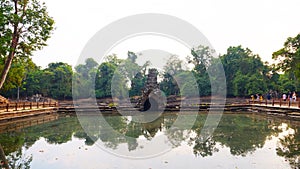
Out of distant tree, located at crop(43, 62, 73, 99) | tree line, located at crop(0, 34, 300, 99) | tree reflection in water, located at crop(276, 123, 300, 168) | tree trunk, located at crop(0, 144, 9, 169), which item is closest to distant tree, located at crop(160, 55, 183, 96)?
tree line, located at crop(0, 34, 300, 99)

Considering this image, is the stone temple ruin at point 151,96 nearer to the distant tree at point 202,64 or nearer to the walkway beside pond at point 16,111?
the walkway beside pond at point 16,111

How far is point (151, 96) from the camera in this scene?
34.5 metres

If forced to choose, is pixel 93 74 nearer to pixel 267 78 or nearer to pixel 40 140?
pixel 267 78

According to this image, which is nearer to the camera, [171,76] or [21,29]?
[21,29]

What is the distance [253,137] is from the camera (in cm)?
1248

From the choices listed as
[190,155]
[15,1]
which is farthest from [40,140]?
[15,1]

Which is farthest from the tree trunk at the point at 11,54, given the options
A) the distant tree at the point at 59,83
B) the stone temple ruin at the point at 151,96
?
the distant tree at the point at 59,83

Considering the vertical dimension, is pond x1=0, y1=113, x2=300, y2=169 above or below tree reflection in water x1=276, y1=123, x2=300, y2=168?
below

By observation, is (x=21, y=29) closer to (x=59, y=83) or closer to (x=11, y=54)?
(x=11, y=54)

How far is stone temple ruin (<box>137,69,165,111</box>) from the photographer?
33.9 meters

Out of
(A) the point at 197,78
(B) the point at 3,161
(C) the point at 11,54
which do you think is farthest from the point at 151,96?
(B) the point at 3,161

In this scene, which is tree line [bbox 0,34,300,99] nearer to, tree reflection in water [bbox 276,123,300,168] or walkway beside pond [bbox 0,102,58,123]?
walkway beside pond [bbox 0,102,58,123]

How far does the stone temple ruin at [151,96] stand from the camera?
33875 mm

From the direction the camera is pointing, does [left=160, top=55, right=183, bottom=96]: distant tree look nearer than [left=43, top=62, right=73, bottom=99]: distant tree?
No
